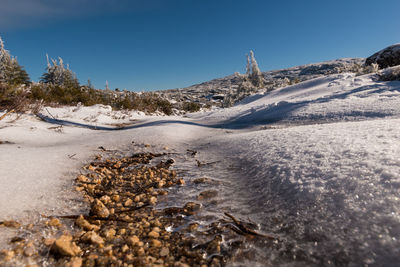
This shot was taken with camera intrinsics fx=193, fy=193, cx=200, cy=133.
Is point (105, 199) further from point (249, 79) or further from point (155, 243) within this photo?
point (249, 79)

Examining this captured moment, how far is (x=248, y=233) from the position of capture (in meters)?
0.94

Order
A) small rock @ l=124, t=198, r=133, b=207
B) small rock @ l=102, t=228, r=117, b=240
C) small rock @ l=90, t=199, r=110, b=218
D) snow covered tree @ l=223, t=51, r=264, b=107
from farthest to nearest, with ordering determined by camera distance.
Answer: snow covered tree @ l=223, t=51, r=264, b=107 < small rock @ l=124, t=198, r=133, b=207 < small rock @ l=90, t=199, r=110, b=218 < small rock @ l=102, t=228, r=117, b=240

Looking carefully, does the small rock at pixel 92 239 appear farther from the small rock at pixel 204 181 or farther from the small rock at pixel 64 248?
the small rock at pixel 204 181

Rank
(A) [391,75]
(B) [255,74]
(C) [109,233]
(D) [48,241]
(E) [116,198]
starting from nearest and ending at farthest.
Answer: (D) [48,241] → (C) [109,233] → (E) [116,198] → (A) [391,75] → (B) [255,74]

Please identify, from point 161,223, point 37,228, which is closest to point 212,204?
point 161,223

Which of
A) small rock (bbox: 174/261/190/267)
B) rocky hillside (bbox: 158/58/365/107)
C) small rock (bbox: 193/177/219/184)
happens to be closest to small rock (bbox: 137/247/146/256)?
small rock (bbox: 174/261/190/267)

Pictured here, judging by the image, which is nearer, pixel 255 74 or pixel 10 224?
pixel 10 224

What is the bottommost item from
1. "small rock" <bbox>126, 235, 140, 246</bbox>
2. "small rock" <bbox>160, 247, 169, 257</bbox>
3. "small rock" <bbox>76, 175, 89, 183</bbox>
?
"small rock" <bbox>160, 247, 169, 257</bbox>

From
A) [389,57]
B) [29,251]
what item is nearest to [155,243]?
[29,251]

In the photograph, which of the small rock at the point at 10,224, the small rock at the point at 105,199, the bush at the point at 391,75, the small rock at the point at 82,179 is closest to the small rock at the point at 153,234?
the small rock at the point at 105,199

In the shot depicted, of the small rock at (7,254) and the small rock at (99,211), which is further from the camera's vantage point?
the small rock at (99,211)

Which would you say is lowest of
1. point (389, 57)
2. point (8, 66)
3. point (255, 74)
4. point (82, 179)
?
point (82, 179)

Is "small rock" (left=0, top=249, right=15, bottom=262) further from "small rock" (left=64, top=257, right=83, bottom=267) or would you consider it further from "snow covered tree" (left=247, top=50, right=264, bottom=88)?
"snow covered tree" (left=247, top=50, right=264, bottom=88)

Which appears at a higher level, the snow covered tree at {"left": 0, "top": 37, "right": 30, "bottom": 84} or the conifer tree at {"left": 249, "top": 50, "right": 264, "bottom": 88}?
the snow covered tree at {"left": 0, "top": 37, "right": 30, "bottom": 84}
